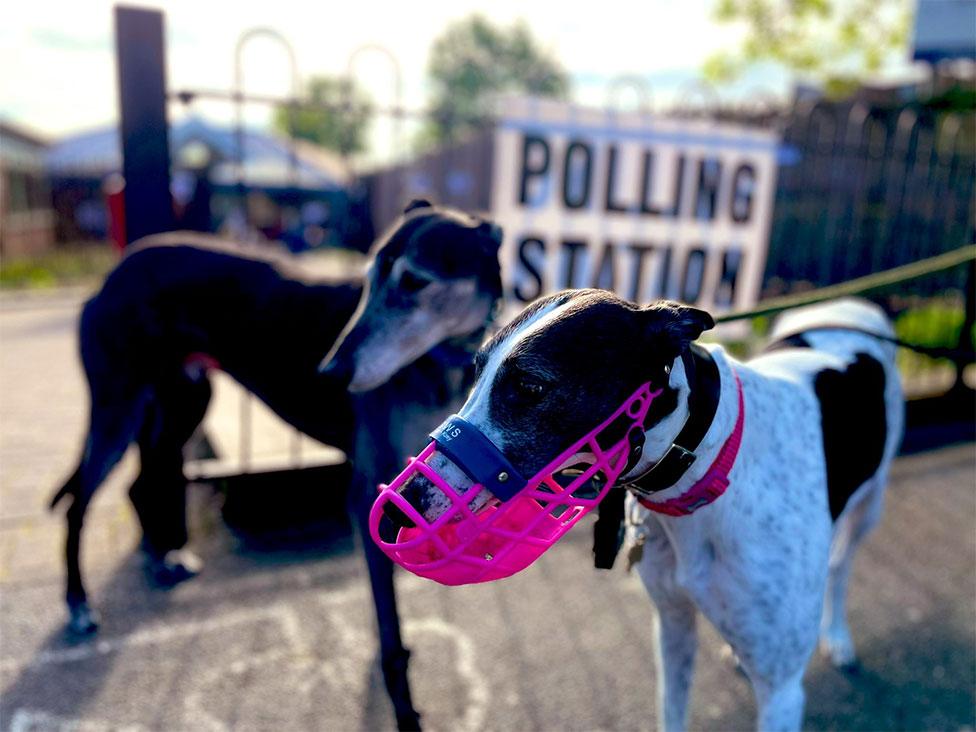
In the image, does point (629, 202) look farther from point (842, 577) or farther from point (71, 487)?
point (71, 487)

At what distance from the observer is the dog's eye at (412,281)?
2547 mm

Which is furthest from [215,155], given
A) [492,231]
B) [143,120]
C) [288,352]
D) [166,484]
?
[492,231]

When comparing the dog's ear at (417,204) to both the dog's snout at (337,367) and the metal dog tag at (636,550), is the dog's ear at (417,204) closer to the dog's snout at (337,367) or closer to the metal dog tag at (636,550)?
the dog's snout at (337,367)

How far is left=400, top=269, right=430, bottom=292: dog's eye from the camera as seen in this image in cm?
255

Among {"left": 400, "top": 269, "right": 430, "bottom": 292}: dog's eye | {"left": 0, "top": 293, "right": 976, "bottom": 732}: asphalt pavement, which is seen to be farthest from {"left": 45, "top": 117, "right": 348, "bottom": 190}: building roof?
{"left": 400, "top": 269, "right": 430, "bottom": 292}: dog's eye

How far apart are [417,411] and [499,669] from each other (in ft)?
3.86

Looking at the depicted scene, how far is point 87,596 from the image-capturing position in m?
3.33

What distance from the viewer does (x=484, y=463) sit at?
138 centimetres

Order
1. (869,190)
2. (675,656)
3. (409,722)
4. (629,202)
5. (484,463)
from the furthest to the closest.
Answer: (869,190) → (629,202) → (409,722) → (675,656) → (484,463)

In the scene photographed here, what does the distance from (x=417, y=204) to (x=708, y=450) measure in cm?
173

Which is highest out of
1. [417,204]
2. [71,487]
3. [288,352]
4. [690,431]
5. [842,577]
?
[417,204]

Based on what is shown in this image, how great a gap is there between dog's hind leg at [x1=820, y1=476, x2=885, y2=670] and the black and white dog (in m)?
0.59

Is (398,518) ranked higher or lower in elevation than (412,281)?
lower

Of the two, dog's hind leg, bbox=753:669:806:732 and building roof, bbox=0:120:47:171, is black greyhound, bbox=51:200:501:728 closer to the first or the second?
dog's hind leg, bbox=753:669:806:732
